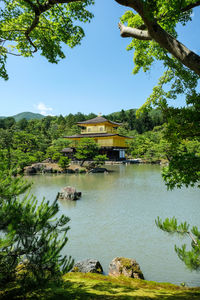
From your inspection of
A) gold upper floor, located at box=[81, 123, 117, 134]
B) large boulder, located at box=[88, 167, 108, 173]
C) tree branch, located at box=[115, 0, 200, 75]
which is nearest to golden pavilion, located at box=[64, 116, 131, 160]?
gold upper floor, located at box=[81, 123, 117, 134]

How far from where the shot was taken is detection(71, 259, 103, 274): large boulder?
3188mm

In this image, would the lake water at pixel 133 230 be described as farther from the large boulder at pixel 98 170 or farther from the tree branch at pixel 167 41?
the large boulder at pixel 98 170

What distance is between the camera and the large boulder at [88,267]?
3.19 m

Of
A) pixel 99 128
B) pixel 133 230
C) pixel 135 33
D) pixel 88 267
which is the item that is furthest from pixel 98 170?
pixel 135 33

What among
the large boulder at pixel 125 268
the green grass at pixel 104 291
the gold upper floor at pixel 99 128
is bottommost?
the large boulder at pixel 125 268

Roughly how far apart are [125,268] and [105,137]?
78.8ft

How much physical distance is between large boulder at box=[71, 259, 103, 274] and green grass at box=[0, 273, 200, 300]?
207 millimetres

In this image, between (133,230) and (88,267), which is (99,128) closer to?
(133,230)

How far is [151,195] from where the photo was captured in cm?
868

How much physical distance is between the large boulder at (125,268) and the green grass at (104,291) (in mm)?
130

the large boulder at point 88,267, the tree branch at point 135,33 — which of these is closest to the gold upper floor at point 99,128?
the tree branch at point 135,33

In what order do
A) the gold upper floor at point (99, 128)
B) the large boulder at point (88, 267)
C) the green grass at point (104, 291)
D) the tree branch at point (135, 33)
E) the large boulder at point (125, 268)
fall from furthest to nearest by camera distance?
the gold upper floor at point (99, 128), the large boulder at point (88, 267), the large boulder at point (125, 268), the tree branch at point (135, 33), the green grass at point (104, 291)

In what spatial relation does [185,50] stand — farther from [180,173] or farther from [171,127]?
[180,173]

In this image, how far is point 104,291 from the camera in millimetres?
2256
